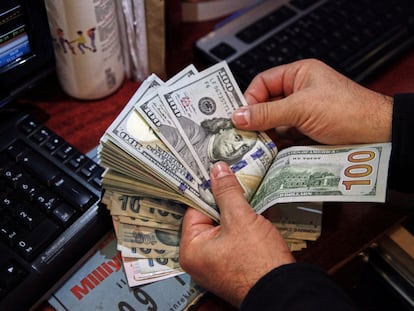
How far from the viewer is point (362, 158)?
74 cm

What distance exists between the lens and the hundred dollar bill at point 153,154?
2.28ft

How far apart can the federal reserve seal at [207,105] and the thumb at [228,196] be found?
0.28 feet

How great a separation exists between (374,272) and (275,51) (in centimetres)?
40

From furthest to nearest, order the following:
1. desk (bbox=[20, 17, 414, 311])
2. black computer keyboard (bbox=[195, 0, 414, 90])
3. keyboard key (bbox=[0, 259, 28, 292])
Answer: black computer keyboard (bbox=[195, 0, 414, 90]) < desk (bbox=[20, 17, 414, 311]) < keyboard key (bbox=[0, 259, 28, 292])

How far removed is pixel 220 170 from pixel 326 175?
0.14 m

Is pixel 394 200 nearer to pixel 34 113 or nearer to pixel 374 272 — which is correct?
pixel 374 272

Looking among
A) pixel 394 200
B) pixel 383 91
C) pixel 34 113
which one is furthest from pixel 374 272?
pixel 34 113

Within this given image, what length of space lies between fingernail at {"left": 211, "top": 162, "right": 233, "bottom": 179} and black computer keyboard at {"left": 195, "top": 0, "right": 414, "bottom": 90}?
20 centimetres

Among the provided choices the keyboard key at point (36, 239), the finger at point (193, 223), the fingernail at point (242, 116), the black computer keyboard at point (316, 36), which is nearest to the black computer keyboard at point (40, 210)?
the keyboard key at point (36, 239)

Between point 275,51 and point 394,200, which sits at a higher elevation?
point 275,51

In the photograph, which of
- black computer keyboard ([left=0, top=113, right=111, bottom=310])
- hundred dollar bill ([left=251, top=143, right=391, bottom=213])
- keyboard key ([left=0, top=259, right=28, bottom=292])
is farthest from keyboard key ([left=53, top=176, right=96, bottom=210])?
hundred dollar bill ([left=251, top=143, right=391, bottom=213])

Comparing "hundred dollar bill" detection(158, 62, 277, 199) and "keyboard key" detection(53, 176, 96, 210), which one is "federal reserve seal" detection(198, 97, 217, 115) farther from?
"keyboard key" detection(53, 176, 96, 210)

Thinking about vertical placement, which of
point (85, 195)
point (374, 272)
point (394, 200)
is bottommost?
point (374, 272)

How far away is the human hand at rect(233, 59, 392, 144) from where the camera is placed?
0.77m
